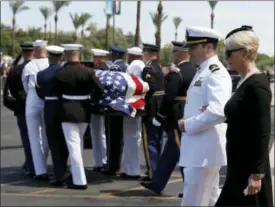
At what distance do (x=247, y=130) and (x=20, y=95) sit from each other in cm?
610

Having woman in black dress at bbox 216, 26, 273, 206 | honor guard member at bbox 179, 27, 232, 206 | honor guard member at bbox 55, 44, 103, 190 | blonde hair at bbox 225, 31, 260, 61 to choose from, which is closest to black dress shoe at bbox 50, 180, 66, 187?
honor guard member at bbox 55, 44, 103, 190

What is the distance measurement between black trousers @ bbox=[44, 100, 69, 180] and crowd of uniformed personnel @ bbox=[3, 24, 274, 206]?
0.01 m

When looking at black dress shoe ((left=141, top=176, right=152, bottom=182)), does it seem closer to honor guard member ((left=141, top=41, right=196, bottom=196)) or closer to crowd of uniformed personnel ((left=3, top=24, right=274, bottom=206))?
crowd of uniformed personnel ((left=3, top=24, right=274, bottom=206))

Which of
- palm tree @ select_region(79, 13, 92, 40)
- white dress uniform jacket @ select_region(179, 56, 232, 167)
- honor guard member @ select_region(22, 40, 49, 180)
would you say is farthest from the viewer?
palm tree @ select_region(79, 13, 92, 40)

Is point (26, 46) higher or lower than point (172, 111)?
higher

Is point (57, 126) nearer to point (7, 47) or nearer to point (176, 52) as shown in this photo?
point (176, 52)

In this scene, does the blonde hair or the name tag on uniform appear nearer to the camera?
the blonde hair

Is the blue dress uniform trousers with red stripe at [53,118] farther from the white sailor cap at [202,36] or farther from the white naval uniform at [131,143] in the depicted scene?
the white sailor cap at [202,36]

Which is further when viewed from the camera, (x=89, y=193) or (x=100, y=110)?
(x=100, y=110)

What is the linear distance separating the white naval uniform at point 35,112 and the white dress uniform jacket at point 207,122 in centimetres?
459

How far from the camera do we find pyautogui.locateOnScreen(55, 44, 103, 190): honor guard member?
8.44 meters

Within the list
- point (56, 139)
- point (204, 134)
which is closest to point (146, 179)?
point (56, 139)

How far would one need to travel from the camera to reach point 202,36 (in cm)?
528

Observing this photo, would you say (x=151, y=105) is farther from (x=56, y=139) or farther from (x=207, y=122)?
(x=207, y=122)
